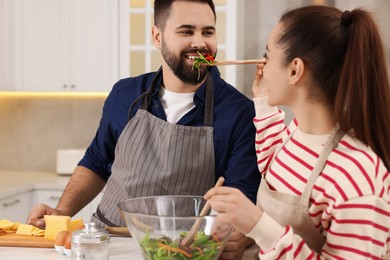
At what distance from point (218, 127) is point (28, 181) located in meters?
2.18

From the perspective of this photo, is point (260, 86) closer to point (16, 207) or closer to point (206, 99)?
point (206, 99)

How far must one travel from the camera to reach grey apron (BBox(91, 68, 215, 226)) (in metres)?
2.28

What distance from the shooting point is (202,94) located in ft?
7.80

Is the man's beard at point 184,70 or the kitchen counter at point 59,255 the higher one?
the man's beard at point 184,70

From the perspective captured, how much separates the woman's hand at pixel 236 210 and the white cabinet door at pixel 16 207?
98.7 inches

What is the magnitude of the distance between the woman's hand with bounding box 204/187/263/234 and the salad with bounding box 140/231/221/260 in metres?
0.12

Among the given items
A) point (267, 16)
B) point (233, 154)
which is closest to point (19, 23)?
point (267, 16)

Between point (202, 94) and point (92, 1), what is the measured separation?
1.83 m

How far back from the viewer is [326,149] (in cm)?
160

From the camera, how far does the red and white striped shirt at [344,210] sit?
4.82 ft

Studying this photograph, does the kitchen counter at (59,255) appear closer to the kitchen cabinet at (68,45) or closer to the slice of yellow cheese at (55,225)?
the slice of yellow cheese at (55,225)

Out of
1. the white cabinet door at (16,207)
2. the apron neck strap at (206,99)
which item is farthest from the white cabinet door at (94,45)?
the apron neck strap at (206,99)

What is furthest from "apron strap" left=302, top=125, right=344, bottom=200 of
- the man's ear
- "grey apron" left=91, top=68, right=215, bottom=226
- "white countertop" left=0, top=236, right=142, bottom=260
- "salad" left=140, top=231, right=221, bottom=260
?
the man's ear

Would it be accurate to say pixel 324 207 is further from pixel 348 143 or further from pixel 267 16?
pixel 267 16
